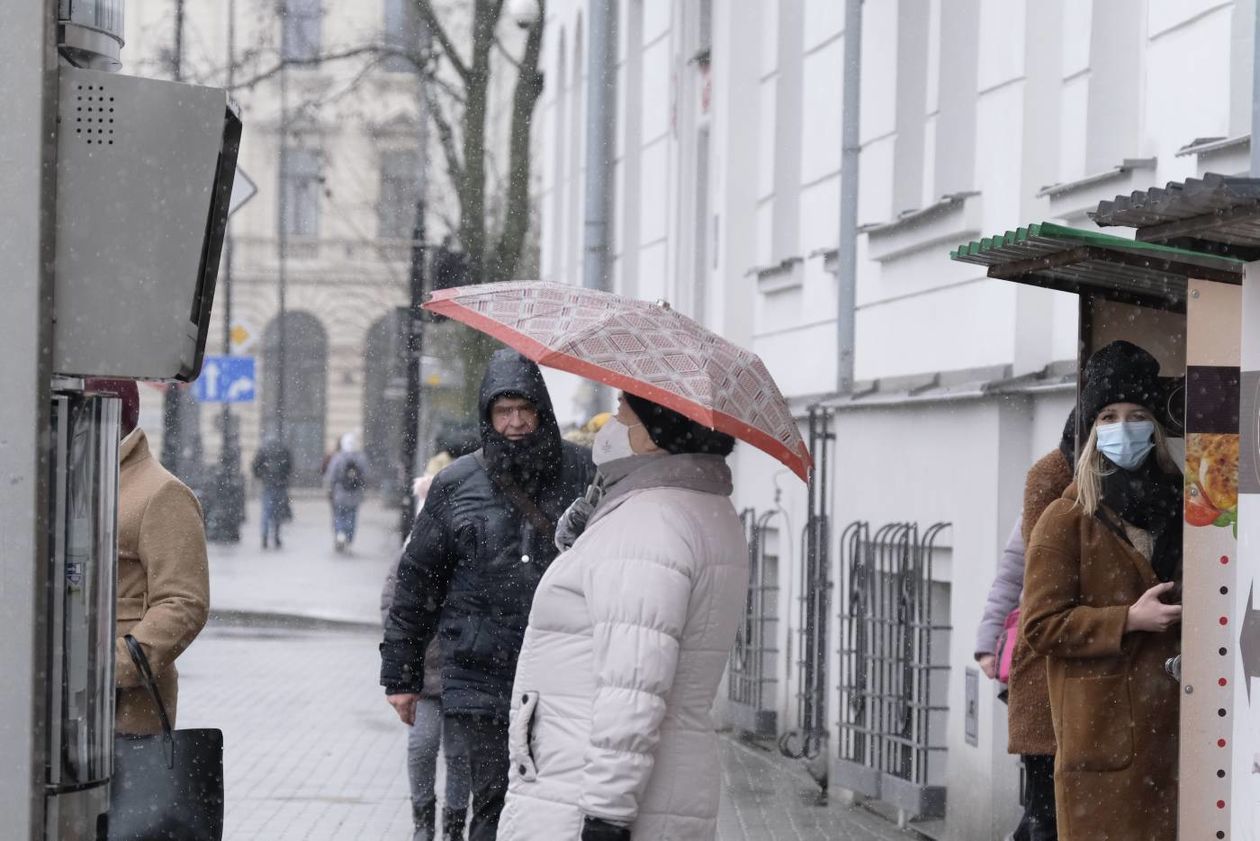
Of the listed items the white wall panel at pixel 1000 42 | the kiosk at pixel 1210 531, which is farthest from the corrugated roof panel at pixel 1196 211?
the white wall panel at pixel 1000 42

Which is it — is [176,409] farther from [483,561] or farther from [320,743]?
[483,561]

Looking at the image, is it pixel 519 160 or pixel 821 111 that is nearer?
pixel 821 111

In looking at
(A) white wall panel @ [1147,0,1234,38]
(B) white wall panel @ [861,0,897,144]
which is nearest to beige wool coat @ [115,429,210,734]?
(A) white wall panel @ [1147,0,1234,38]

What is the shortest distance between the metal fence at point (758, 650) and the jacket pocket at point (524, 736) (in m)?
8.10

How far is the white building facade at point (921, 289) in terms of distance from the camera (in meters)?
8.57

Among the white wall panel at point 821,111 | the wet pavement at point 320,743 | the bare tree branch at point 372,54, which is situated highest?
the bare tree branch at point 372,54

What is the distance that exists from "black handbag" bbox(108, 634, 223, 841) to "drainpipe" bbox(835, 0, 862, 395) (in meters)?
6.99

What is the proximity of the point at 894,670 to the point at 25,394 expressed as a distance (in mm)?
6820

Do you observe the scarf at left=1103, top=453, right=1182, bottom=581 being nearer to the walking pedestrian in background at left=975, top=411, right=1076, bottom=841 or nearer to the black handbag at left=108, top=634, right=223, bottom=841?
the walking pedestrian in background at left=975, top=411, right=1076, bottom=841

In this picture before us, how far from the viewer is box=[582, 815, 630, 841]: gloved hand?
4285 mm

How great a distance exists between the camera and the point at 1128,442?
5.84 m

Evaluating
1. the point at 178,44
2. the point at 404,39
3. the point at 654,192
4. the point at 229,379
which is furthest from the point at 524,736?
the point at 178,44

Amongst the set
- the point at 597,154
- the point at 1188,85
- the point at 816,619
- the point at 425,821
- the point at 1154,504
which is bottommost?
the point at 425,821

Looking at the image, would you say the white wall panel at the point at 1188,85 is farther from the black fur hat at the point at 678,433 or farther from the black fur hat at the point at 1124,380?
the black fur hat at the point at 678,433
